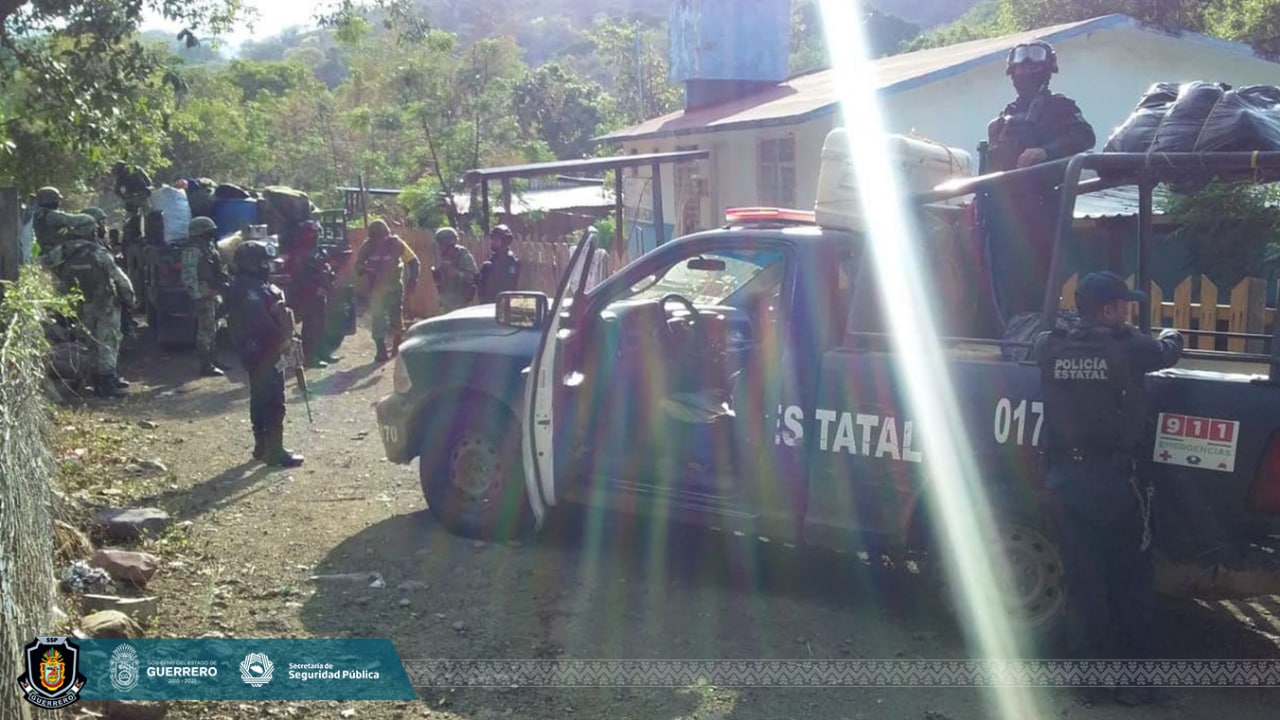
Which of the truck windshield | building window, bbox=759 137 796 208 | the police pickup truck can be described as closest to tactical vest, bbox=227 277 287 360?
the police pickup truck

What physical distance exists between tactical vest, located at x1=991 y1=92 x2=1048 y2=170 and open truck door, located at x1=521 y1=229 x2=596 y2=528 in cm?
228

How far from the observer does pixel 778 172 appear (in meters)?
17.3

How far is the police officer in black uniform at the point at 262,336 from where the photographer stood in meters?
7.78

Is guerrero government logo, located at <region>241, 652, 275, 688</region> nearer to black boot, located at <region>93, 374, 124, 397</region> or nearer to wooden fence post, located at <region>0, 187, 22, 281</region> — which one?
wooden fence post, located at <region>0, 187, 22, 281</region>

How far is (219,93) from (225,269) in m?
26.7

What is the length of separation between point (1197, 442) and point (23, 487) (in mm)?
4210

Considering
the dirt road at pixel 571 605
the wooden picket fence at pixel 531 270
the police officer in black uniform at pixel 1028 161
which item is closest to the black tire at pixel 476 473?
the dirt road at pixel 571 605

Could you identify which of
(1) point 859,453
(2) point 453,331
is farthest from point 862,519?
(2) point 453,331

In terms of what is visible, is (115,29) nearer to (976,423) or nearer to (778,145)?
(976,423)

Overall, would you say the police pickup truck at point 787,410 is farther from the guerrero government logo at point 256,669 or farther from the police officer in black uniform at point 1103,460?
the guerrero government logo at point 256,669

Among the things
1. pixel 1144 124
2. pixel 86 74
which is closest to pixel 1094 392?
pixel 1144 124

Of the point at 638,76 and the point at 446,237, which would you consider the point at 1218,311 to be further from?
the point at 638,76

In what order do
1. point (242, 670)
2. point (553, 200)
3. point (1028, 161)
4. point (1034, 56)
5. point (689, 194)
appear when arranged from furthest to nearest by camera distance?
point (553, 200) → point (689, 194) → point (1034, 56) → point (1028, 161) → point (242, 670)

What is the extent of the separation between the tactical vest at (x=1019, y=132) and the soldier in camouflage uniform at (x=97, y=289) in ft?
25.9
